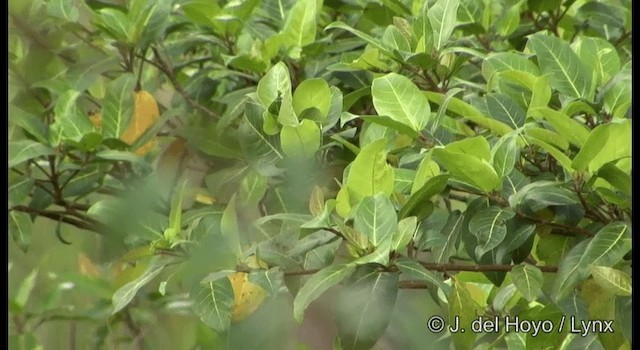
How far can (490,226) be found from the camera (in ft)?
2.84

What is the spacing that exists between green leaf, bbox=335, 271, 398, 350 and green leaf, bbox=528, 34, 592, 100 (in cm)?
24

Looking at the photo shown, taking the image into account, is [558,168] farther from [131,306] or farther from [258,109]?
[131,306]

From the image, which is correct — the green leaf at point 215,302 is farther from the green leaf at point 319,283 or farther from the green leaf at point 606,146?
the green leaf at point 606,146

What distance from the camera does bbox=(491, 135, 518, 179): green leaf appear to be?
85 cm

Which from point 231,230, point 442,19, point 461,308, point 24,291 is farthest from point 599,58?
point 24,291

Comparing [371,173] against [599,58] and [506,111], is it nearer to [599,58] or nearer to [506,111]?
[506,111]

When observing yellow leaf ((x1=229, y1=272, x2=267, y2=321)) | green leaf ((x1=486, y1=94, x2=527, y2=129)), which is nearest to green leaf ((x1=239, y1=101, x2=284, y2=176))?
yellow leaf ((x1=229, y1=272, x2=267, y2=321))

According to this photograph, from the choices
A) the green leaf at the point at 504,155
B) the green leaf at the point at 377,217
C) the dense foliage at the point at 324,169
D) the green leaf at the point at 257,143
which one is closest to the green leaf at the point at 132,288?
the dense foliage at the point at 324,169

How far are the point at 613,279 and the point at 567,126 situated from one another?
13cm

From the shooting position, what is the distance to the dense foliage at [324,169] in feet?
2.83

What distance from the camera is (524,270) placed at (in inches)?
34.8

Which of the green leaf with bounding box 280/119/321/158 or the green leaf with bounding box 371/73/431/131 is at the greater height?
the green leaf with bounding box 371/73/431/131

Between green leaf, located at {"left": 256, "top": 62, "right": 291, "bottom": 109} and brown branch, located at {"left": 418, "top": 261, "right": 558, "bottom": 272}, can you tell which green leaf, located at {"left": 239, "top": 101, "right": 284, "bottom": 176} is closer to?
green leaf, located at {"left": 256, "top": 62, "right": 291, "bottom": 109}

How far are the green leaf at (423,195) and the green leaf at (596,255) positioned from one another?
13cm
